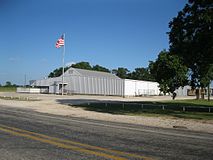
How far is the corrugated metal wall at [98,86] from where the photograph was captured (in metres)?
70.9

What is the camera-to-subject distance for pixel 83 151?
22.4 ft

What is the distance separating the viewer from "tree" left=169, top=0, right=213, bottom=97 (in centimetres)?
1955

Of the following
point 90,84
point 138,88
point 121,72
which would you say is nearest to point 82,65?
point 121,72

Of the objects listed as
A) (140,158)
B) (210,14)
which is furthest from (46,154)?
(210,14)

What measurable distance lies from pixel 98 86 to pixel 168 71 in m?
34.7

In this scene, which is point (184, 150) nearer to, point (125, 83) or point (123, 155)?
point (123, 155)

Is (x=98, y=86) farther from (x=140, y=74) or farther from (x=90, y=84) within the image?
(x=140, y=74)

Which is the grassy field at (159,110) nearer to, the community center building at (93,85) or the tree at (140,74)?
the community center building at (93,85)

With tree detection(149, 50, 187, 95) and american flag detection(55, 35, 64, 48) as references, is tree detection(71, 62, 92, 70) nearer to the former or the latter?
american flag detection(55, 35, 64, 48)

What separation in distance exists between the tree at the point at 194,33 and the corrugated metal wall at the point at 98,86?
→ 159 feet

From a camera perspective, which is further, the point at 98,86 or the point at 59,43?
the point at 98,86

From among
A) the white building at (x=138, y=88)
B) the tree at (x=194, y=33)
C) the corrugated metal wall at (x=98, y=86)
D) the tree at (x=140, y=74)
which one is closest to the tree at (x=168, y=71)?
the tree at (x=194, y=33)

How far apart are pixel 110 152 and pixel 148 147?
1.35m

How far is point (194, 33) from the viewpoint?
2094 centimetres
